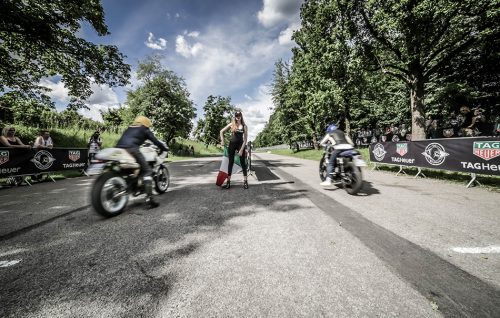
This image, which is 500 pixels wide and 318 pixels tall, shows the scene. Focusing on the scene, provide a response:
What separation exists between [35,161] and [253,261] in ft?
33.2

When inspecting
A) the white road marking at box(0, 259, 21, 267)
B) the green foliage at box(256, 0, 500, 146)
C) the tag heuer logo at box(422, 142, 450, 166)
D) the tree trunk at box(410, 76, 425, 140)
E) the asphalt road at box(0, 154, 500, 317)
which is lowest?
A: the asphalt road at box(0, 154, 500, 317)

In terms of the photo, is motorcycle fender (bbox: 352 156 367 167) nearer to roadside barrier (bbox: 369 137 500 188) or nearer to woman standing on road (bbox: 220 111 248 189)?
woman standing on road (bbox: 220 111 248 189)

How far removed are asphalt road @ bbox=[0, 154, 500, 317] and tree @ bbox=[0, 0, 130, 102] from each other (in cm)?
1072

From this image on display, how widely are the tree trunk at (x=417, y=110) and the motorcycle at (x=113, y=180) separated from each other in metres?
14.5

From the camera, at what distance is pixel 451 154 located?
6930mm

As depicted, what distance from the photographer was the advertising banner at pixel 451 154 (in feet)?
19.1

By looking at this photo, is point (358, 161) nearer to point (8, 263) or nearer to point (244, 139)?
point (244, 139)

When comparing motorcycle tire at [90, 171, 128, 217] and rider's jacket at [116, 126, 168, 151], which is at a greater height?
rider's jacket at [116, 126, 168, 151]

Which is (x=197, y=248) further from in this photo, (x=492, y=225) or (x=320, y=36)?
(x=320, y=36)

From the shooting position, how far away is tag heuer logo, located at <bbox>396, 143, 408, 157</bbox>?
877 centimetres

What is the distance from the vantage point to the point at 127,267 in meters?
2.14

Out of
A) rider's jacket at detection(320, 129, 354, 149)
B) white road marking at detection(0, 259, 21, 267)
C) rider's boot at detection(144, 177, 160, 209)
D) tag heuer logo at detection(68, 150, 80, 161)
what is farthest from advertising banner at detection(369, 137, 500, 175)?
tag heuer logo at detection(68, 150, 80, 161)

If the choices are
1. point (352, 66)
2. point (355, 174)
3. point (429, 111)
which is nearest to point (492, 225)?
point (355, 174)

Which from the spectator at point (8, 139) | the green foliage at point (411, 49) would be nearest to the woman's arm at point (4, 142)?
the spectator at point (8, 139)
